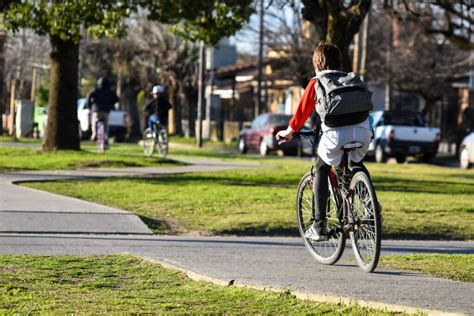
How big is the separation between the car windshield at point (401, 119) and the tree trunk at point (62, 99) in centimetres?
1282

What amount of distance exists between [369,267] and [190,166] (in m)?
16.4

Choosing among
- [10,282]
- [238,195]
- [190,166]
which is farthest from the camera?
[190,166]

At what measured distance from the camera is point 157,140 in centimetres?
2778

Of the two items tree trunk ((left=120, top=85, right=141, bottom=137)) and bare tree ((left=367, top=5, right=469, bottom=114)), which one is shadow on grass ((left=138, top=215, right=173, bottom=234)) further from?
tree trunk ((left=120, top=85, right=141, bottom=137))

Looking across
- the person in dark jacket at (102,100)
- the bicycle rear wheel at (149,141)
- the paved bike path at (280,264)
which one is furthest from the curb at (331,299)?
the person in dark jacket at (102,100)

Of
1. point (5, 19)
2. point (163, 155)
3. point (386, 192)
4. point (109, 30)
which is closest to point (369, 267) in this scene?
point (386, 192)

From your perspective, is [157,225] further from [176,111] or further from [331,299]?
[176,111]

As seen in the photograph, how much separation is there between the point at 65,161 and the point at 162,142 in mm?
4290

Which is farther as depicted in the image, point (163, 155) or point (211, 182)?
point (163, 155)

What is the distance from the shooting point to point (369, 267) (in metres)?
8.81

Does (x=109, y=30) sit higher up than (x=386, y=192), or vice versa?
(x=109, y=30)

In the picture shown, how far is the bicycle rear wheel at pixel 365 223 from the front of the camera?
28.2ft

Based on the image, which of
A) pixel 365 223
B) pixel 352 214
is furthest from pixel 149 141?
pixel 365 223

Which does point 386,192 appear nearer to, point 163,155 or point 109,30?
point 109,30
